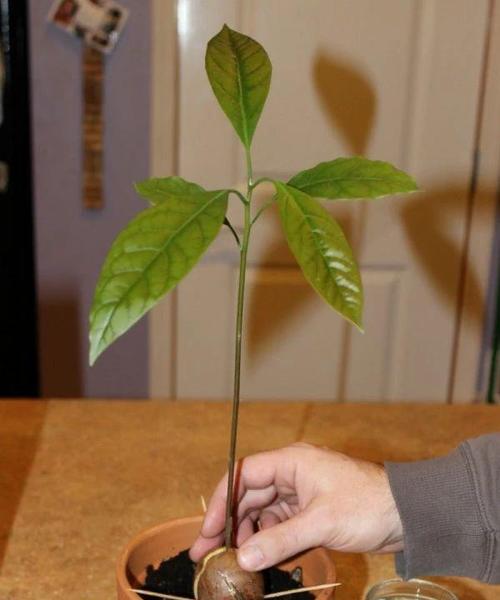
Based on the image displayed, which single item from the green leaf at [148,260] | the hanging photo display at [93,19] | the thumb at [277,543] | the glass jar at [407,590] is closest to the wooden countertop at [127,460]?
the glass jar at [407,590]

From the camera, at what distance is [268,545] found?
0.81 m

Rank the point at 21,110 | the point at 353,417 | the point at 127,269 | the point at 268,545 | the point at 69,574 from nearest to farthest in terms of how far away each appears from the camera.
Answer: the point at 127,269 → the point at 268,545 → the point at 69,574 → the point at 353,417 → the point at 21,110

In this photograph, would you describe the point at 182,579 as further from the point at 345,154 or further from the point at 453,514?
the point at 345,154

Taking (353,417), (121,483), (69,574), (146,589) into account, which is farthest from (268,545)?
(353,417)

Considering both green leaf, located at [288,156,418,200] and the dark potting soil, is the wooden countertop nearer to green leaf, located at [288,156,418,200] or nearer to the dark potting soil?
the dark potting soil

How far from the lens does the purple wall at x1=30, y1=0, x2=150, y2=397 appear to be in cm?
263

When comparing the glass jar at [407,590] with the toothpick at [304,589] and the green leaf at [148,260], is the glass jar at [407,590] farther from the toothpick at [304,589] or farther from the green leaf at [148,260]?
the green leaf at [148,260]

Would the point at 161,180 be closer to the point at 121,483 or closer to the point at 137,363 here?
the point at 121,483

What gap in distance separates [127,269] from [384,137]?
2209mm

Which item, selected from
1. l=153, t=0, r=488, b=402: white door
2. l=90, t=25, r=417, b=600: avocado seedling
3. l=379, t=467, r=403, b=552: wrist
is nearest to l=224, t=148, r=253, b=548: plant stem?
l=90, t=25, r=417, b=600: avocado seedling

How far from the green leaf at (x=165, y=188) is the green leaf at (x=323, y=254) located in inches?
3.3

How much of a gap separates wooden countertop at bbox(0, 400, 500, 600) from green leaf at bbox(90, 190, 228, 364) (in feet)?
1.51

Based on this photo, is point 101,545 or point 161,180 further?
point 101,545

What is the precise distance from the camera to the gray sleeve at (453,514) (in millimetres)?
875
